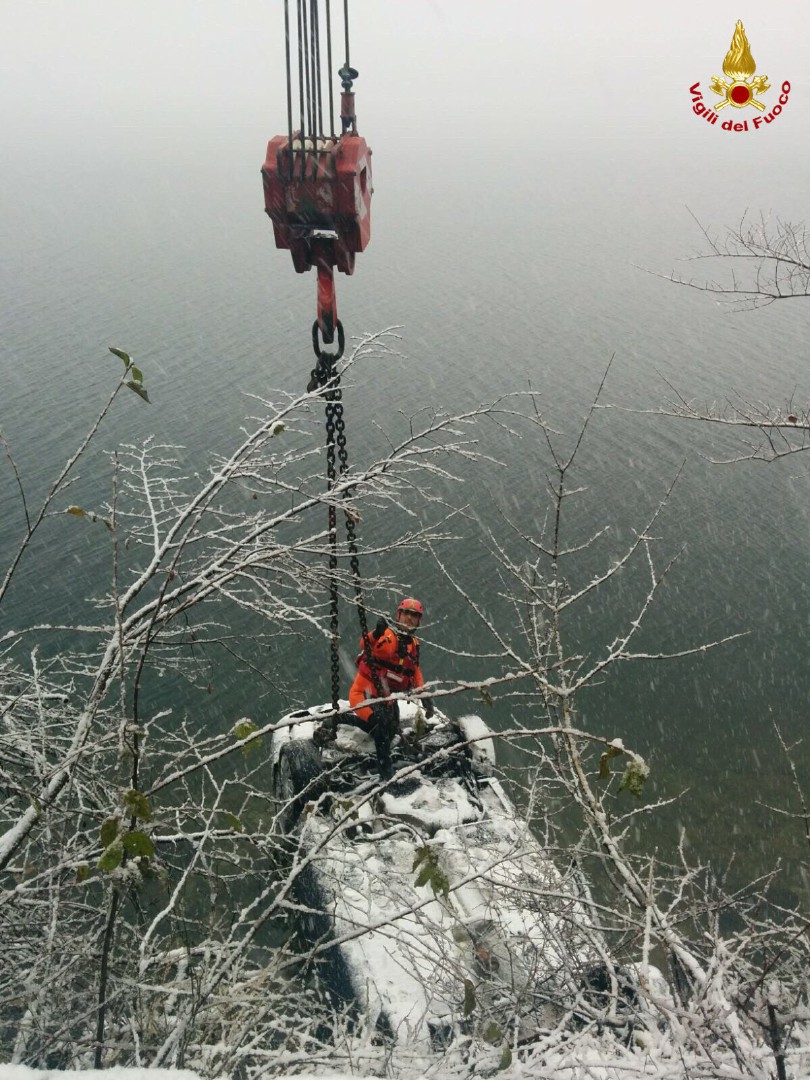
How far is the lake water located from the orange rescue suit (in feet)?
11.6

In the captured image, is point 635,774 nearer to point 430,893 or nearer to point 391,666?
point 430,893

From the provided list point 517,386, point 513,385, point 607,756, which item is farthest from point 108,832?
point 513,385

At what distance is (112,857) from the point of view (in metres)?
3.69

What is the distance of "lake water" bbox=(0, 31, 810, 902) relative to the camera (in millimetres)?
16406

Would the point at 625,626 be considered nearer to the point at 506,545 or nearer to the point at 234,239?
the point at 506,545

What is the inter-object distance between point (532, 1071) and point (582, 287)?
117 ft

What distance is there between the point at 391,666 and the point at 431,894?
7.46 feet

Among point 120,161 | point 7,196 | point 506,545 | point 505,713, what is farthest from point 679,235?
point 120,161

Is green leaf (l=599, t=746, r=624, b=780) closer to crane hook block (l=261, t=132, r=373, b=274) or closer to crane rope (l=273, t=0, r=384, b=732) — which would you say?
crane rope (l=273, t=0, r=384, b=732)

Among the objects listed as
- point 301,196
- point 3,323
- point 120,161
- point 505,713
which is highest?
point 120,161

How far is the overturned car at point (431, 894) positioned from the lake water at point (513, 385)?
340 cm

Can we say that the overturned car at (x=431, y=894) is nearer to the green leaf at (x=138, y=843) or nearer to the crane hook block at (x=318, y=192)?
the green leaf at (x=138, y=843)

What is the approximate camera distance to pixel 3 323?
104 ft

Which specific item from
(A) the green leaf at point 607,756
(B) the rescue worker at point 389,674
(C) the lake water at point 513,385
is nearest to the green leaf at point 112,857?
(A) the green leaf at point 607,756
